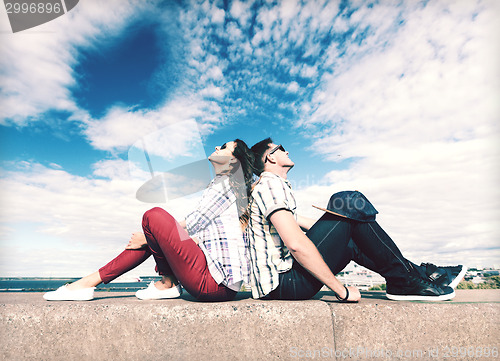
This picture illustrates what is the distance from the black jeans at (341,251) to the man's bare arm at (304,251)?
0.19 metres

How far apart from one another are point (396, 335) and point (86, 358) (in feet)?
7.95

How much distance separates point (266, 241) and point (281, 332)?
73cm

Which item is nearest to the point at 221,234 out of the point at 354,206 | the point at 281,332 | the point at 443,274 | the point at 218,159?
the point at 218,159

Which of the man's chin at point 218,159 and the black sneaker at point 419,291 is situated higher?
the man's chin at point 218,159

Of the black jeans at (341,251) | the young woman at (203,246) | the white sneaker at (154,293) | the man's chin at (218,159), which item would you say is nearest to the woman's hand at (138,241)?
the young woman at (203,246)


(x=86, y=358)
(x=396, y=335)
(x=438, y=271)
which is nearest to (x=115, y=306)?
(x=86, y=358)

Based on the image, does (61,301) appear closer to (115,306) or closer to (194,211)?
(115,306)

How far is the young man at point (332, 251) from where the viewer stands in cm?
254

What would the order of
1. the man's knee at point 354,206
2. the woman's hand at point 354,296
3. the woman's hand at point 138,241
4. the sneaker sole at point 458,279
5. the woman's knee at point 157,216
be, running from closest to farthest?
1. the woman's hand at point 354,296
2. the man's knee at point 354,206
3. the woman's knee at point 157,216
4. the sneaker sole at point 458,279
5. the woman's hand at point 138,241

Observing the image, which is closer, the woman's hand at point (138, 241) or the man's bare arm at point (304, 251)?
the man's bare arm at point (304, 251)

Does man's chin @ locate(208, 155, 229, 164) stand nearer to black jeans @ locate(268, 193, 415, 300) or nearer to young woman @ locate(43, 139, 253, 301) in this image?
young woman @ locate(43, 139, 253, 301)

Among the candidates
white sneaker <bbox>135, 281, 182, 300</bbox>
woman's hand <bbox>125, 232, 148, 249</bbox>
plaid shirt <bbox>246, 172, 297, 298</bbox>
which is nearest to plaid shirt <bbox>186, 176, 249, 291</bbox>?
Result: plaid shirt <bbox>246, 172, 297, 298</bbox>

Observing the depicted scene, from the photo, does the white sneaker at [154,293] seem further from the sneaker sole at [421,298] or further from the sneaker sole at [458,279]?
the sneaker sole at [458,279]

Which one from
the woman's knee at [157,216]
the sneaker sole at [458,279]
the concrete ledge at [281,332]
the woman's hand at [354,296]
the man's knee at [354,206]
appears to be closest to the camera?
the concrete ledge at [281,332]
